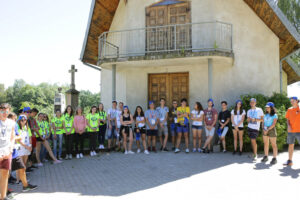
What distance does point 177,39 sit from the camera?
10594 millimetres

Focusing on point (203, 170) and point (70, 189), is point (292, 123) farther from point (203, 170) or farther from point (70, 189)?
point (70, 189)

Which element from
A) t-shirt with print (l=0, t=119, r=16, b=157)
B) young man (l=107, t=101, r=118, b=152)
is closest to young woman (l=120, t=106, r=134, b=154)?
young man (l=107, t=101, r=118, b=152)

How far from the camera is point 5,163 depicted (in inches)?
167

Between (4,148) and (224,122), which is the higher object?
(224,122)

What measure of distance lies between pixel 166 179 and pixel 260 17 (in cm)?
893

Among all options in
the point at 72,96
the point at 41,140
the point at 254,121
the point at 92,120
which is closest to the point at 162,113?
the point at 92,120

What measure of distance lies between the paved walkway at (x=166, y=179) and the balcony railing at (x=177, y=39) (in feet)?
14.4

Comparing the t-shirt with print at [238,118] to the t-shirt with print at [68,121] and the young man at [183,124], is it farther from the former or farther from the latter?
the t-shirt with print at [68,121]

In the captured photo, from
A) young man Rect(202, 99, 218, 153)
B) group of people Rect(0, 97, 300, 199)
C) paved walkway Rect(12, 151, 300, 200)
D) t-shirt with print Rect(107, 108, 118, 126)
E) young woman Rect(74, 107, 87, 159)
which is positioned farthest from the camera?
t-shirt with print Rect(107, 108, 118, 126)

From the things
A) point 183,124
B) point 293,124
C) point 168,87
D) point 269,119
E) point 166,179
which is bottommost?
point 166,179

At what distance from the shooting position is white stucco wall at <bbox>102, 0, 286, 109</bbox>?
33.5 ft

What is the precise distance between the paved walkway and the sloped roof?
5.80 meters

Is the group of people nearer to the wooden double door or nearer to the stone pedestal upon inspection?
the wooden double door

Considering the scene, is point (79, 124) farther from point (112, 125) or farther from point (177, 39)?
point (177, 39)
